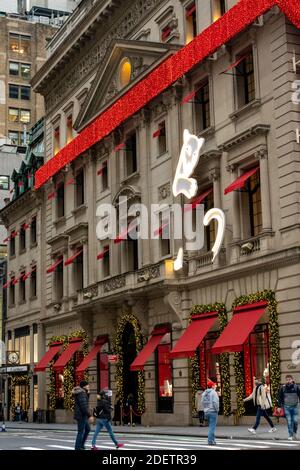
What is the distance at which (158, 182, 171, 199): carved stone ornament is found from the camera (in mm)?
38750

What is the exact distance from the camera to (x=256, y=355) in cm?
3178

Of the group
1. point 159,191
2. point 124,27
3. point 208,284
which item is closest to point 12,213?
point 124,27

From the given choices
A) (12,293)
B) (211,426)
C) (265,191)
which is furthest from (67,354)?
(211,426)

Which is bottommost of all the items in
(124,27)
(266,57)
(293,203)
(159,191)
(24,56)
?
(293,203)

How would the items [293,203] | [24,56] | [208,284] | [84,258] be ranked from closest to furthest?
1. [293,203]
2. [208,284]
3. [84,258]
4. [24,56]

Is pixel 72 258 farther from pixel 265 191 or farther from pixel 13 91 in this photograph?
pixel 13 91

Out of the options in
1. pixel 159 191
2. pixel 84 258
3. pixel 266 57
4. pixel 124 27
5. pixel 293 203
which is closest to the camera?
pixel 293 203

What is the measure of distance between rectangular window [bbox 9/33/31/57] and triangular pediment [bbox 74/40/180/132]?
192 ft

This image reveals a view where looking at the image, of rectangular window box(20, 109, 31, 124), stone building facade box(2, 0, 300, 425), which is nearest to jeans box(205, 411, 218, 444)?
stone building facade box(2, 0, 300, 425)

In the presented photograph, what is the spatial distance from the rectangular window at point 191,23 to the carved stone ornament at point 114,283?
39.5ft

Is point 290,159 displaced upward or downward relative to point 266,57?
downward

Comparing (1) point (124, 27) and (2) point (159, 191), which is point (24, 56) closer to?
(1) point (124, 27)

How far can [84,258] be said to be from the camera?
48.5 meters

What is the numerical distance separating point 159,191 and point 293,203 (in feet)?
36.2
